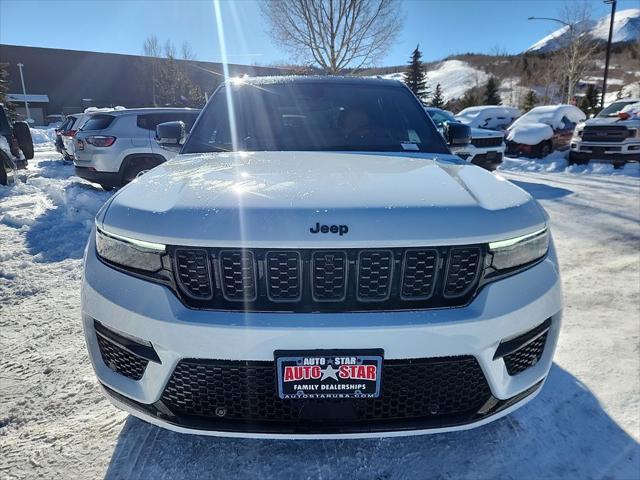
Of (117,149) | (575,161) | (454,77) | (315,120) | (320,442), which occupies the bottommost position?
A: (320,442)

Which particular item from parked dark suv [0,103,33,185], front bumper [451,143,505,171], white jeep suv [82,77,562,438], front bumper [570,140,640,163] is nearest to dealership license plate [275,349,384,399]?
white jeep suv [82,77,562,438]

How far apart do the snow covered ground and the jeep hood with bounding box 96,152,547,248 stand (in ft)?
3.21

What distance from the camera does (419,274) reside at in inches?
58.9

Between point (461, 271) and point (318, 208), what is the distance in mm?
558

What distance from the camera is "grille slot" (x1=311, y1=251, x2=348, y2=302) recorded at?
1449 mm

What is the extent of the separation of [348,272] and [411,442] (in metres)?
0.95

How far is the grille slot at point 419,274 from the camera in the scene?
58.5 inches

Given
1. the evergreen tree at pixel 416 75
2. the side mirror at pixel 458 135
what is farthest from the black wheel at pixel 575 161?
the evergreen tree at pixel 416 75

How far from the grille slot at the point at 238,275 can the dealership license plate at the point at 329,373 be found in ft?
0.76

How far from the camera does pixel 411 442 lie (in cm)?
189

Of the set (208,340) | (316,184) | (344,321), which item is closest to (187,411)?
(208,340)

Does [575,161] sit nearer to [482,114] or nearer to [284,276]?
[482,114]

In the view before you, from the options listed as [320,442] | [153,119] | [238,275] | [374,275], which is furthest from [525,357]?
[153,119]

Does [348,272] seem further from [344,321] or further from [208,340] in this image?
[208,340]
